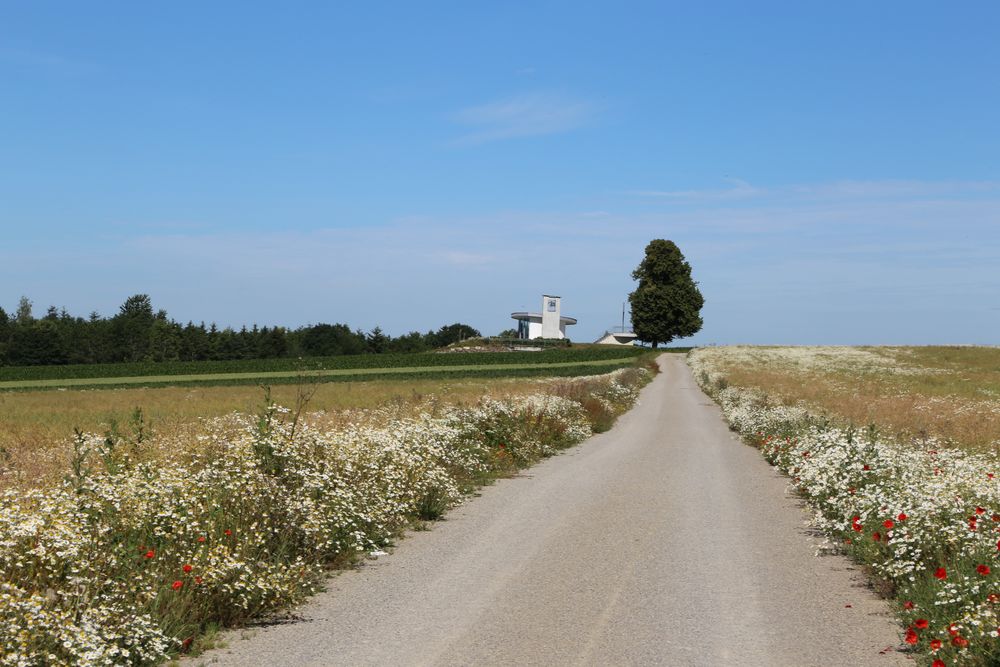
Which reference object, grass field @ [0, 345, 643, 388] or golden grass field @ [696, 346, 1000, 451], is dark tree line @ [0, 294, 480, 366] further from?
golden grass field @ [696, 346, 1000, 451]

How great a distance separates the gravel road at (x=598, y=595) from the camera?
6570mm

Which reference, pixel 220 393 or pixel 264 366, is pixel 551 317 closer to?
pixel 264 366

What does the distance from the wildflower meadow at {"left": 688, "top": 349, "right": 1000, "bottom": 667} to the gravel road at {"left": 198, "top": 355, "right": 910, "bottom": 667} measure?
32 cm

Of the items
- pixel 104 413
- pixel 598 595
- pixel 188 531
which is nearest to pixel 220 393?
pixel 104 413

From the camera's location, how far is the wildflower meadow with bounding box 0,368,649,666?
5.93 metres

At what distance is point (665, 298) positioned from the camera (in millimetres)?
109938

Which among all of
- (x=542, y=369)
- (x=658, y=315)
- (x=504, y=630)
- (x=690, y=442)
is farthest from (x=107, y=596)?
(x=658, y=315)

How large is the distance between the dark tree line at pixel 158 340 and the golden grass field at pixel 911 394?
74135 mm

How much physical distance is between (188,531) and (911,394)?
37.4 metres

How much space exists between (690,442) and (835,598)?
16.0 metres

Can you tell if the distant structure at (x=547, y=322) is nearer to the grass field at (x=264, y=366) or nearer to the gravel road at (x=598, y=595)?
the grass field at (x=264, y=366)

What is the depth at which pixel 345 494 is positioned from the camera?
381 inches

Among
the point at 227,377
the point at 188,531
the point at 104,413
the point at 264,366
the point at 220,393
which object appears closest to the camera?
the point at 188,531

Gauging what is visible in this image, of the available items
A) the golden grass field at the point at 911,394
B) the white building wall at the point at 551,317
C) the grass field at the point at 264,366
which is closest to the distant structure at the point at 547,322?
the white building wall at the point at 551,317
